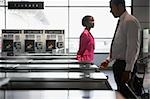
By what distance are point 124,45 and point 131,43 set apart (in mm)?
138

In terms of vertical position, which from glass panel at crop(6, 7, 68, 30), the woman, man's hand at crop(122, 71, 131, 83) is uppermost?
glass panel at crop(6, 7, 68, 30)

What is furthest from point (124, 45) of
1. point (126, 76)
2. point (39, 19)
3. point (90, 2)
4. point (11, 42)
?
point (39, 19)

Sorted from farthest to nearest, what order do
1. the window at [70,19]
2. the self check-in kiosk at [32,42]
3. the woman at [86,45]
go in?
the window at [70,19]
the self check-in kiosk at [32,42]
the woman at [86,45]

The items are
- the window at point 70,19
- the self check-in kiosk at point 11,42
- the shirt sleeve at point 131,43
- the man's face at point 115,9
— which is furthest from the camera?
the window at point 70,19

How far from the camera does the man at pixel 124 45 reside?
3766 mm

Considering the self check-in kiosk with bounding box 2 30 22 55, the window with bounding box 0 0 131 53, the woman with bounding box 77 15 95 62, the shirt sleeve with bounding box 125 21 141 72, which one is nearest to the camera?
the shirt sleeve with bounding box 125 21 141 72

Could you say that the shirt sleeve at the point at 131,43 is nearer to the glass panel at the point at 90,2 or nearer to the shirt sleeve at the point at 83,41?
the shirt sleeve at the point at 83,41

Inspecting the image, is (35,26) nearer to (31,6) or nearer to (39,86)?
(31,6)

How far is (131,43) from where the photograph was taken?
12.4 ft

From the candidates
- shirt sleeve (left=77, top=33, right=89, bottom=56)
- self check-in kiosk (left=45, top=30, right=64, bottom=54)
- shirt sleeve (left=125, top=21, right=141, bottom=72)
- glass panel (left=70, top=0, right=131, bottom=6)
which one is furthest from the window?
shirt sleeve (left=125, top=21, right=141, bottom=72)

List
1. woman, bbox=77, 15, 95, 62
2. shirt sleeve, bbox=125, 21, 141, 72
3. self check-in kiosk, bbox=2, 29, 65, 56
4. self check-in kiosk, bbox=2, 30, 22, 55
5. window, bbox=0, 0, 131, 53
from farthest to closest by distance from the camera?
window, bbox=0, 0, 131, 53
self check-in kiosk, bbox=2, 29, 65, 56
self check-in kiosk, bbox=2, 30, 22, 55
woman, bbox=77, 15, 95, 62
shirt sleeve, bbox=125, 21, 141, 72

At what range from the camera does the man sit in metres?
3.77

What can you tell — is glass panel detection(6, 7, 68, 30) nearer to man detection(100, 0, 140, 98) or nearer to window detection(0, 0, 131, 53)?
window detection(0, 0, 131, 53)

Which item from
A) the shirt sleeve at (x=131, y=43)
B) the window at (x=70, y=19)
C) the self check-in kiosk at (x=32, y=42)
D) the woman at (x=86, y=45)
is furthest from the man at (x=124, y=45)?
the window at (x=70, y=19)
